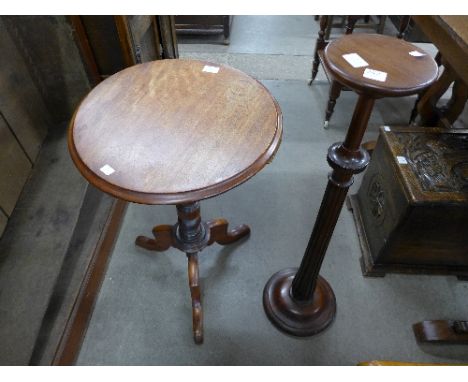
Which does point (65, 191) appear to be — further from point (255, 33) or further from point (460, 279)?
point (255, 33)

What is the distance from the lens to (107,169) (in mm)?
872

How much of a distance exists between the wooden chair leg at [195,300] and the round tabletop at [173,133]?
0.66 meters

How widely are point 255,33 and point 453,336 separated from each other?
11.2ft

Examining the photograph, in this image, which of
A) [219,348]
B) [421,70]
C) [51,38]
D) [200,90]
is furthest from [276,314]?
[51,38]

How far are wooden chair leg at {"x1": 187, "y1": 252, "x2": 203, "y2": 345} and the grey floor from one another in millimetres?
64

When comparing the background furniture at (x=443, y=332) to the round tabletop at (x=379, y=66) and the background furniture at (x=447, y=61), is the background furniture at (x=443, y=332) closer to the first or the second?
the background furniture at (x=447, y=61)

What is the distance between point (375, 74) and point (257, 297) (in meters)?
1.17

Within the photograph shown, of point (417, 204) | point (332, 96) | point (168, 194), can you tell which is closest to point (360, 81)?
point (168, 194)

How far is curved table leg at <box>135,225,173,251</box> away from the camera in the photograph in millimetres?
1580

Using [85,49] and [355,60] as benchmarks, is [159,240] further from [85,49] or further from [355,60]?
[355,60]

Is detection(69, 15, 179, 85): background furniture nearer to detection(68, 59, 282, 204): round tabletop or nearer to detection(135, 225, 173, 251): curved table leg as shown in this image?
detection(68, 59, 282, 204): round tabletop

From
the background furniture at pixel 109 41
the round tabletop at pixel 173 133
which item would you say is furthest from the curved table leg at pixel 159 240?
the background furniture at pixel 109 41

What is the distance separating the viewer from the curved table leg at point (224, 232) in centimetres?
164

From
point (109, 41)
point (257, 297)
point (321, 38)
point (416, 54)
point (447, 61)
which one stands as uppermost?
point (416, 54)
